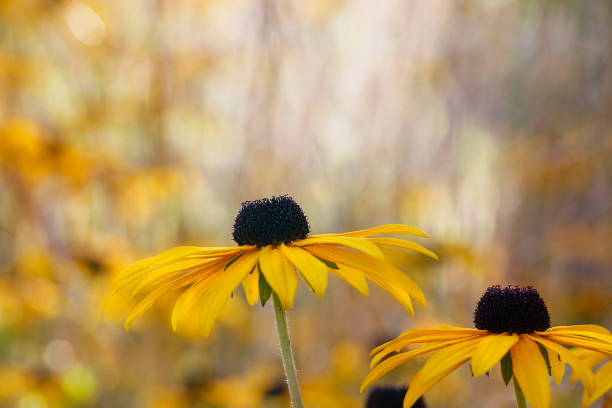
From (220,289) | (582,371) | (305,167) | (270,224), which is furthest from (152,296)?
(305,167)

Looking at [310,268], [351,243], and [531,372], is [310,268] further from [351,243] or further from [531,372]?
[531,372]

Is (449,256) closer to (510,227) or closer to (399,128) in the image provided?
(510,227)

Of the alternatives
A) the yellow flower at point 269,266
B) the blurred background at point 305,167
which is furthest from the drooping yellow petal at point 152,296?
the blurred background at point 305,167

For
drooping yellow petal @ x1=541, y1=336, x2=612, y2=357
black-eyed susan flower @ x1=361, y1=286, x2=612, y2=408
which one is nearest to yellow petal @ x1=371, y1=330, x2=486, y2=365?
black-eyed susan flower @ x1=361, y1=286, x2=612, y2=408

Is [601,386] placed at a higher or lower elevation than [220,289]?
lower

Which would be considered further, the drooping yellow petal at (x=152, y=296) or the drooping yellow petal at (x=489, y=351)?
the drooping yellow petal at (x=152, y=296)

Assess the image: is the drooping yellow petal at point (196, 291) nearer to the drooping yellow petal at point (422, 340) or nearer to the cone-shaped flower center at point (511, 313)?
the drooping yellow petal at point (422, 340)

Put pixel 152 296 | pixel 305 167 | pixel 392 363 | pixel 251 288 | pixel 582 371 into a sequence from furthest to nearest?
pixel 305 167, pixel 251 288, pixel 152 296, pixel 392 363, pixel 582 371
